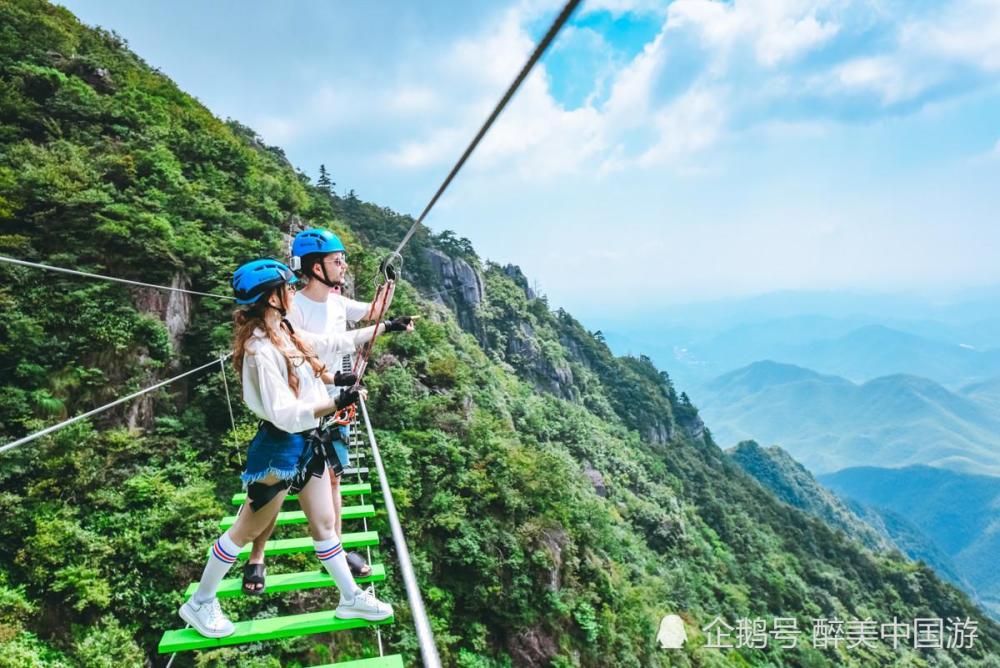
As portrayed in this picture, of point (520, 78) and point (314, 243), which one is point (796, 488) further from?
point (520, 78)

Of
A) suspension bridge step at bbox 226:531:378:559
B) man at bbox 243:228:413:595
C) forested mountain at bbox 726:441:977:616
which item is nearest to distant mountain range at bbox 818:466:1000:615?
forested mountain at bbox 726:441:977:616

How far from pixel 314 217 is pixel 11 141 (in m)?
9.41

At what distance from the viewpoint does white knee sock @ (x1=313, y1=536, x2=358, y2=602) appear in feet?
10.4

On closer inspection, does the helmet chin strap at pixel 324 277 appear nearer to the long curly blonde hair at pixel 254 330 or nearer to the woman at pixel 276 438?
the woman at pixel 276 438

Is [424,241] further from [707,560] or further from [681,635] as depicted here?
[681,635]

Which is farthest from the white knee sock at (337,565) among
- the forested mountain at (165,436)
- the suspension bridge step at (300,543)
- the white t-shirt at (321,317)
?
the forested mountain at (165,436)

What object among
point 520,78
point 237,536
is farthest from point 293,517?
point 520,78

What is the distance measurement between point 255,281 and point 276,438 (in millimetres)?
935

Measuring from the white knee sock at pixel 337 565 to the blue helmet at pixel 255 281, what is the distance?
1592mm

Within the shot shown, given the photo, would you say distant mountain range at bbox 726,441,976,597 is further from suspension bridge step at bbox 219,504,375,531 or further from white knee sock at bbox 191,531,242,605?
white knee sock at bbox 191,531,242,605

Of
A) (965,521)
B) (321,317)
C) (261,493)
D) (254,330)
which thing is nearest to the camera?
(254,330)

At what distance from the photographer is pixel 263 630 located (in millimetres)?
3195

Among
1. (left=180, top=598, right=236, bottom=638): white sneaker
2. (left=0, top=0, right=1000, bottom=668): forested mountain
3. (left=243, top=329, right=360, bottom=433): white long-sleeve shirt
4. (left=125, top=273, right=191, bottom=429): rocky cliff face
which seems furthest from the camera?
(left=125, top=273, right=191, bottom=429): rocky cliff face

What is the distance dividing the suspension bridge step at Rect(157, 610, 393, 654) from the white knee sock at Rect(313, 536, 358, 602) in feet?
0.50
